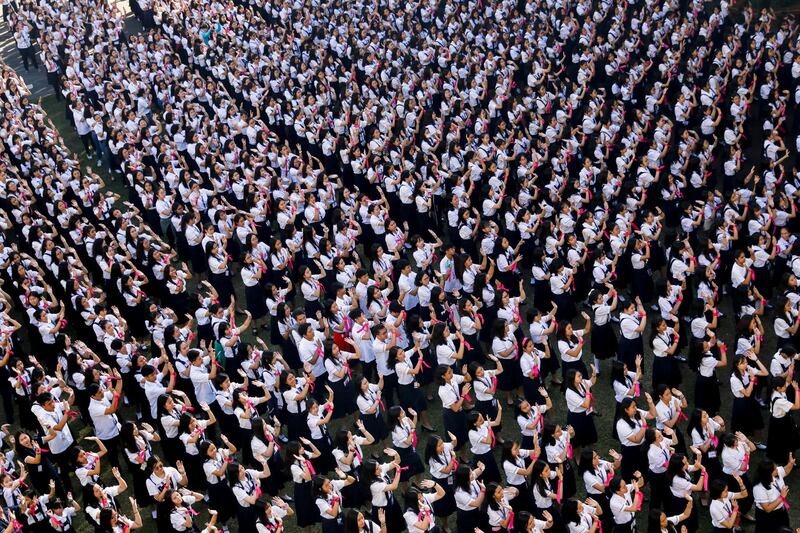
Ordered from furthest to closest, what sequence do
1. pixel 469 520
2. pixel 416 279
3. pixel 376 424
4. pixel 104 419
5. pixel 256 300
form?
1. pixel 256 300
2. pixel 416 279
3. pixel 376 424
4. pixel 104 419
5. pixel 469 520

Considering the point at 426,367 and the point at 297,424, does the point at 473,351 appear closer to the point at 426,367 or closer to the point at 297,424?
the point at 426,367

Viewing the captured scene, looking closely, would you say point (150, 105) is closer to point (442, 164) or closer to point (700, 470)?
point (442, 164)

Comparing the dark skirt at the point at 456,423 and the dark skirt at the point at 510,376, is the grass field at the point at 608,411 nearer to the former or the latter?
the dark skirt at the point at 510,376

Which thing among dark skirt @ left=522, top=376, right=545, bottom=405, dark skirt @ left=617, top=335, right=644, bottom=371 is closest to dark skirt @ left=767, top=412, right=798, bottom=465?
dark skirt @ left=617, top=335, right=644, bottom=371

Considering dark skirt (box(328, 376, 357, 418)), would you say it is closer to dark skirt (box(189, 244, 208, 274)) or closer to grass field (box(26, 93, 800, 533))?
grass field (box(26, 93, 800, 533))

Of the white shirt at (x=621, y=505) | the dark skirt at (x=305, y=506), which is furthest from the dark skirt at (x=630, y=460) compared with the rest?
the dark skirt at (x=305, y=506)

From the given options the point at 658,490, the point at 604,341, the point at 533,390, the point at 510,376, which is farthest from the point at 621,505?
the point at 604,341
